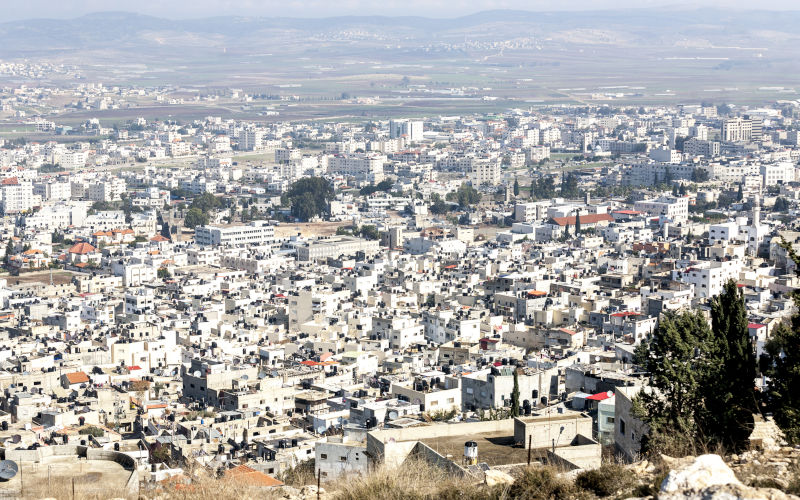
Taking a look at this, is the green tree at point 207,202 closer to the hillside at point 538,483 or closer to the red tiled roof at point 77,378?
the red tiled roof at point 77,378

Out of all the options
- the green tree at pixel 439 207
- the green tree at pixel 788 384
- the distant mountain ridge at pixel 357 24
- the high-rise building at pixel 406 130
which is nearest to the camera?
the green tree at pixel 788 384

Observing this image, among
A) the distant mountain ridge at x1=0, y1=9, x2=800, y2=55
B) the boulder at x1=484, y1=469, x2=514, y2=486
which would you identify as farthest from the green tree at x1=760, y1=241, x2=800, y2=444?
the distant mountain ridge at x1=0, y1=9, x2=800, y2=55

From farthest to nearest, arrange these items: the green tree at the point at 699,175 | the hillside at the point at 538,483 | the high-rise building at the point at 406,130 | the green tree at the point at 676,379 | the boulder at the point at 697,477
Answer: the high-rise building at the point at 406,130
the green tree at the point at 699,175
the green tree at the point at 676,379
the hillside at the point at 538,483
the boulder at the point at 697,477

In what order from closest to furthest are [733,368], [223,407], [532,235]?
[733,368]
[223,407]
[532,235]

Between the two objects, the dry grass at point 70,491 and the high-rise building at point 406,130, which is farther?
the high-rise building at point 406,130

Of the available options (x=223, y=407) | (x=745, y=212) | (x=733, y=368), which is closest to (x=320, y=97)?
(x=745, y=212)

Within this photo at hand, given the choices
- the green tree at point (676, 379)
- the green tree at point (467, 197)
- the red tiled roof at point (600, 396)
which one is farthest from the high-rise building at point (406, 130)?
the green tree at point (676, 379)

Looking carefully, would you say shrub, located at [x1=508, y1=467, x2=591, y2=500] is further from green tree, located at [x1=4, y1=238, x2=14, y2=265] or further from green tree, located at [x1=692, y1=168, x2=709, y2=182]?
green tree, located at [x1=692, y1=168, x2=709, y2=182]

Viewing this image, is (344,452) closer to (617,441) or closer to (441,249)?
(617,441)
